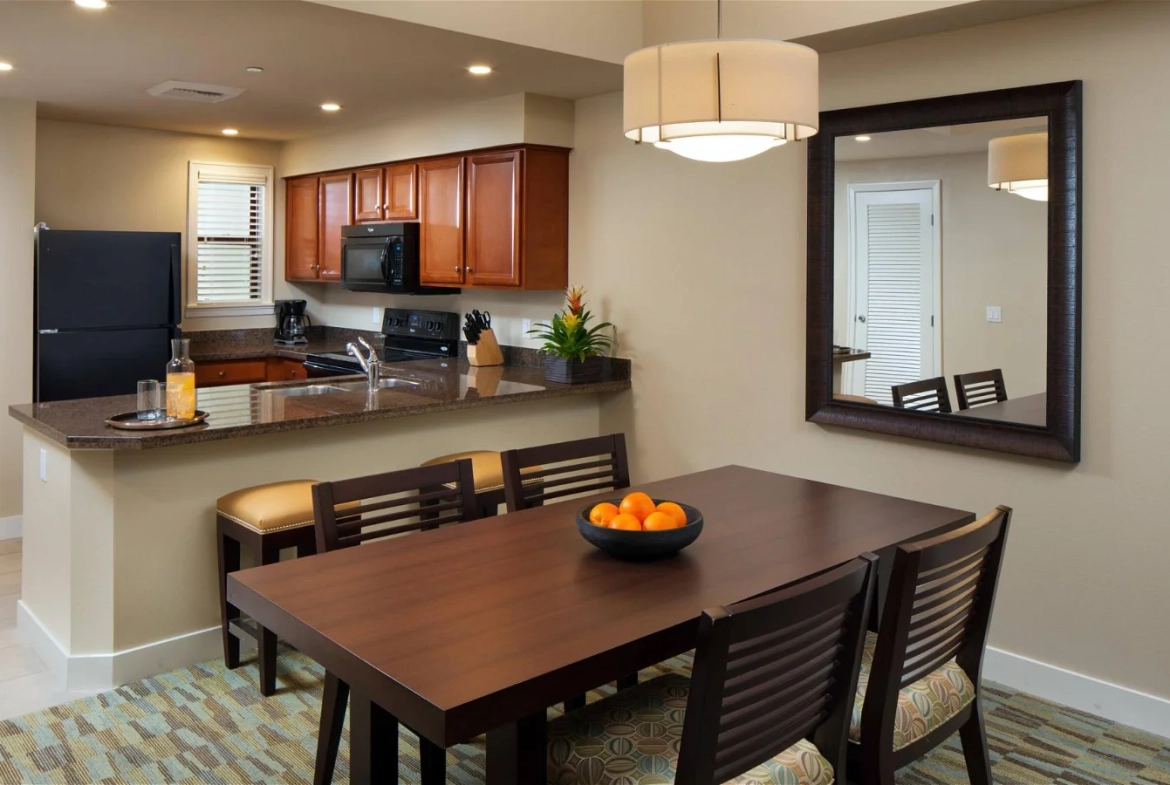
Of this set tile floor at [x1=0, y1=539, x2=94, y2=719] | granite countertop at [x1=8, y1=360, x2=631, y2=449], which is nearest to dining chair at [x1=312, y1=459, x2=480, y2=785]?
granite countertop at [x1=8, y1=360, x2=631, y2=449]

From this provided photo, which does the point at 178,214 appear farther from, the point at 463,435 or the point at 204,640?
the point at 204,640

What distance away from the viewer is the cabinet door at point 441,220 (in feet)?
16.4

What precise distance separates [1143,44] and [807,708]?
2353mm

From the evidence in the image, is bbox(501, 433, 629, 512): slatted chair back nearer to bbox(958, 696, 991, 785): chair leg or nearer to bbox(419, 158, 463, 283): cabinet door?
bbox(958, 696, 991, 785): chair leg

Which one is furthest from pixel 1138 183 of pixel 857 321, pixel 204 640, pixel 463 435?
pixel 204 640

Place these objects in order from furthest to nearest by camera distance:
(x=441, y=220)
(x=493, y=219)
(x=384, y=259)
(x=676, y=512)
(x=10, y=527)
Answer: (x=384, y=259)
(x=441, y=220)
(x=10, y=527)
(x=493, y=219)
(x=676, y=512)

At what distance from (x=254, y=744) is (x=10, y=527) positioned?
9.90 feet

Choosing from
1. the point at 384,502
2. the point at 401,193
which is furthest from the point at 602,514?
the point at 401,193

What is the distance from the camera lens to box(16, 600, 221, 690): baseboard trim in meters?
3.18

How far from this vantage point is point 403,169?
211 inches

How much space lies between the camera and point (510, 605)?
1905 millimetres

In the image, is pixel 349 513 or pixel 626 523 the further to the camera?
pixel 349 513

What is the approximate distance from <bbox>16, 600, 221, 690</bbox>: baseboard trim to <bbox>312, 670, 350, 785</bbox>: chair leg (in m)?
1.13

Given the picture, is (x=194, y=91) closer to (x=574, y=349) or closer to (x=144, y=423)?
(x=144, y=423)
